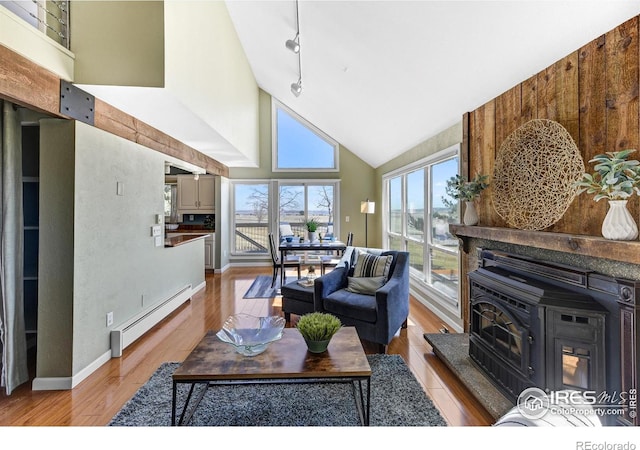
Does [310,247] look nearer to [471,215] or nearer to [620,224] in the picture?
[471,215]

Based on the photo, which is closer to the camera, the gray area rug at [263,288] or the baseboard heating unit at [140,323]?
the baseboard heating unit at [140,323]

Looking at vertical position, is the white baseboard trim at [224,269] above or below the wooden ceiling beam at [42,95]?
below

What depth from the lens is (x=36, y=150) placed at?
2.68m

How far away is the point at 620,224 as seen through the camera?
142 cm

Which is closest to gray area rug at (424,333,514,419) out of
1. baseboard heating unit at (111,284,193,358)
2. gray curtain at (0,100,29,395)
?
baseboard heating unit at (111,284,193,358)

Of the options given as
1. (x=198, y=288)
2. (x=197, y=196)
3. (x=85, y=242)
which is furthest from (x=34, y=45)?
(x=197, y=196)

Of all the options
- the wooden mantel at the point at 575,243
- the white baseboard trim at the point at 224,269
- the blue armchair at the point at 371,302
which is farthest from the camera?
the white baseboard trim at the point at 224,269

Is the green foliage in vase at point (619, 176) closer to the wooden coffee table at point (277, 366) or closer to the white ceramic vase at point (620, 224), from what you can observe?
A: the white ceramic vase at point (620, 224)

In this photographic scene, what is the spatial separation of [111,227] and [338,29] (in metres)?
2.91

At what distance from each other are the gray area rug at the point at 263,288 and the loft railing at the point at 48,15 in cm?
365

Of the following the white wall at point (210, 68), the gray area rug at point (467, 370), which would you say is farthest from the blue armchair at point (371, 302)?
the white wall at point (210, 68)

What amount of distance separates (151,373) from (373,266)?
2.34 metres

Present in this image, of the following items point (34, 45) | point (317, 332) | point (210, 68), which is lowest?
point (317, 332)

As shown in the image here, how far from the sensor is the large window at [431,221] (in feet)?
11.7
